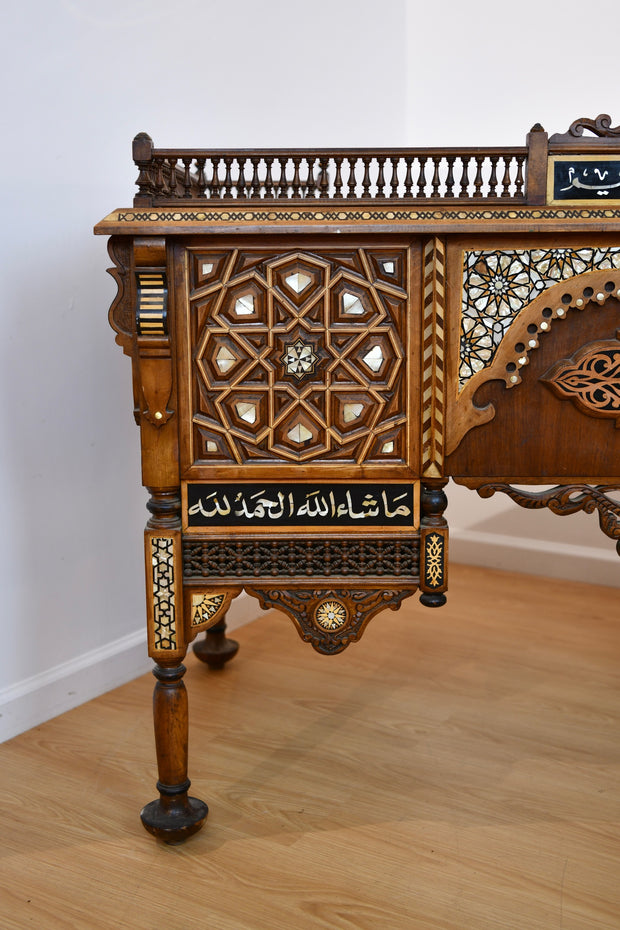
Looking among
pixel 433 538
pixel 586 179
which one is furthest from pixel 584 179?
pixel 433 538

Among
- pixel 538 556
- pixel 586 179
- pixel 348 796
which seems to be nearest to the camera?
pixel 586 179

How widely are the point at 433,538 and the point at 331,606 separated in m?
0.25

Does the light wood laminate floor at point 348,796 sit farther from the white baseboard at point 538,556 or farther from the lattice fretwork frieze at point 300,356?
the lattice fretwork frieze at point 300,356

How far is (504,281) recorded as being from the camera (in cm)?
159

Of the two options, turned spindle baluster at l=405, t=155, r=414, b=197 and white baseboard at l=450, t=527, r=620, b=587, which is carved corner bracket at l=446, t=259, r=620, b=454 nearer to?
turned spindle baluster at l=405, t=155, r=414, b=197

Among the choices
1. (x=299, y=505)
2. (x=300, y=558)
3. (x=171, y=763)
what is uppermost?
(x=299, y=505)

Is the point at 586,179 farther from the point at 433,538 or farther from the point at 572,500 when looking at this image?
the point at 433,538

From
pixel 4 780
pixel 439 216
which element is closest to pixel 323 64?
pixel 439 216

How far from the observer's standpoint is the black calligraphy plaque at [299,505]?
1.67 m

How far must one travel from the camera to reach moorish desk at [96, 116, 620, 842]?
5.13ft

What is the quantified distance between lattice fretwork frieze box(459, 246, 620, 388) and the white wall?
1.13 metres

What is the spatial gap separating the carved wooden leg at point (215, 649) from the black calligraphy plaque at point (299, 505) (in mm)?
953

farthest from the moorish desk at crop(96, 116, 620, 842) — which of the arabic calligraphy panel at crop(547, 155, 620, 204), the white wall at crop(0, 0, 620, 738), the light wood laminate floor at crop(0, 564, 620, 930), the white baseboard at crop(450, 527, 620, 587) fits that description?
the white baseboard at crop(450, 527, 620, 587)

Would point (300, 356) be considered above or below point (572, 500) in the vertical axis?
above
